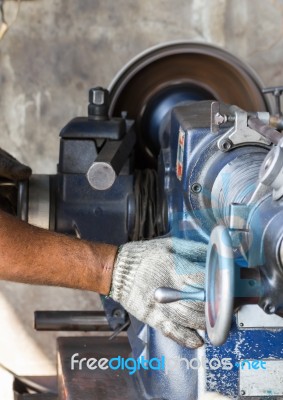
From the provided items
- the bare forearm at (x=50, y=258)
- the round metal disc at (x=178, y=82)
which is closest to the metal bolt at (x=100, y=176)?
the bare forearm at (x=50, y=258)

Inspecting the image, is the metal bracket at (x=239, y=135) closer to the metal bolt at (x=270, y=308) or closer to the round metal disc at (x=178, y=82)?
the metal bolt at (x=270, y=308)

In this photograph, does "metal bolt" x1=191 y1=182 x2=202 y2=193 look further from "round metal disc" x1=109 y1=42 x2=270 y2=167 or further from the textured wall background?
the textured wall background

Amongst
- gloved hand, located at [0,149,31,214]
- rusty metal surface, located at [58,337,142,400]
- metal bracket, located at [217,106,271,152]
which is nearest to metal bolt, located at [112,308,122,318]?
rusty metal surface, located at [58,337,142,400]

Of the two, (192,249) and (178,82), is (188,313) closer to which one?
(192,249)

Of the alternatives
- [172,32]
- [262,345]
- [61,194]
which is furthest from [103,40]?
[262,345]

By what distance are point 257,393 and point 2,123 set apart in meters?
1.25

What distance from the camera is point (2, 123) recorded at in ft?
7.18

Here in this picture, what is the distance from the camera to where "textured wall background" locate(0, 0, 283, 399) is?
2150 mm

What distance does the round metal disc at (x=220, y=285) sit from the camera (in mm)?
856

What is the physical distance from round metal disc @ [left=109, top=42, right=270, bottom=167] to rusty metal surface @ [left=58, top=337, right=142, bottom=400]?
0.67 meters

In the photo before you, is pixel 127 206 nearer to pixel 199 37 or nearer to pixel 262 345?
pixel 262 345

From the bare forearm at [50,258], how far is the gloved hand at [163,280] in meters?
0.03

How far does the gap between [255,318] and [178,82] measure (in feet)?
3.69

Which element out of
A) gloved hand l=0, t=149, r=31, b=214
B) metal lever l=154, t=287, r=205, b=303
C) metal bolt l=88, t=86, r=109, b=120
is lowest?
metal lever l=154, t=287, r=205, b=303
